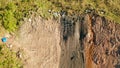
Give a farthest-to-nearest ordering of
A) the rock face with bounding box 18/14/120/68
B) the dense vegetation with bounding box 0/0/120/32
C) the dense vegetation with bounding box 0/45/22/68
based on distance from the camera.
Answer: the dense vegetation with bounding box 0/0/120/32, the rock face with bounding box 18/14/120/68, the dense vegetation with bounding box 0/45/22/68

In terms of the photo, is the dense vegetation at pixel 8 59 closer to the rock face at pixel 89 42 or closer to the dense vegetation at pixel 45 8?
the dense vegetation at pixel 45 8

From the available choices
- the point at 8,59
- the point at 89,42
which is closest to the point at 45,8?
the point at 89,42

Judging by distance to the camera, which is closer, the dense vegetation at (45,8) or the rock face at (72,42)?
the rock face at (72,42)

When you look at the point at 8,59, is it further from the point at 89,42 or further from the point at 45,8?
the point at 89,42

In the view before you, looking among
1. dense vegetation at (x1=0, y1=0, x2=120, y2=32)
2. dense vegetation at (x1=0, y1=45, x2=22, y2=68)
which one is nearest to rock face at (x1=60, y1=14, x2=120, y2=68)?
dense vegetation at (x1=0, y1=0, x2=120, y2=32)

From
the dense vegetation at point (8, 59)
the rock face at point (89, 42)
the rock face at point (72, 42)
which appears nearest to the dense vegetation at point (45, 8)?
the rock face at point (72, 42)

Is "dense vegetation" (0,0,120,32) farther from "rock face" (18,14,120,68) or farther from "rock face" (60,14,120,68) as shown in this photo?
"rock face" (60,14,120,68)

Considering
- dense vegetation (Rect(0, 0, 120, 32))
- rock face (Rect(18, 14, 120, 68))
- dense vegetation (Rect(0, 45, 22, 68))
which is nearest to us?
dense vegetation (Rect(0, 45, 22, 68))
